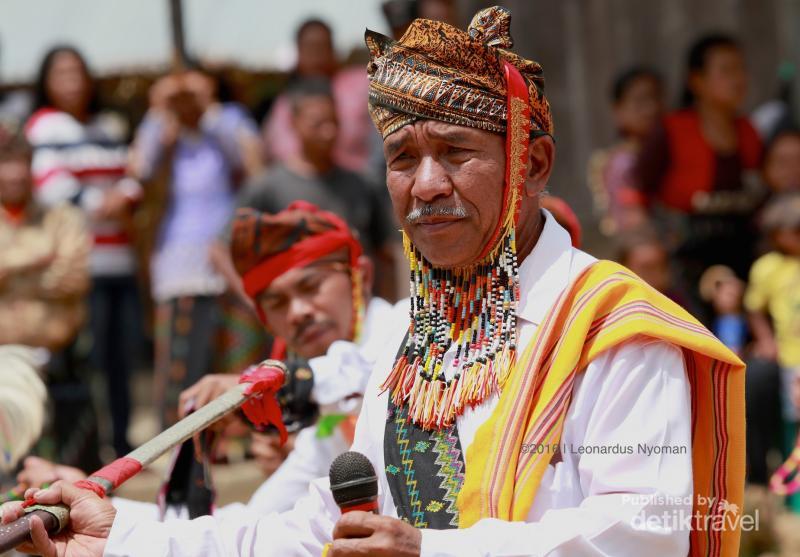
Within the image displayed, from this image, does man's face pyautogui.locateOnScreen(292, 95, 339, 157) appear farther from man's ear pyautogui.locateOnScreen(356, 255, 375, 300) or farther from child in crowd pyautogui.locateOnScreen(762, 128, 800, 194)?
child in crowd pyautogui.locateOnScreen(762, 128, 800, 194)

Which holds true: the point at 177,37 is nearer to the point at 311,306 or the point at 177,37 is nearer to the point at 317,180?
the point at 317,180

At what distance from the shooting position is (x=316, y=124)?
6.67 metres

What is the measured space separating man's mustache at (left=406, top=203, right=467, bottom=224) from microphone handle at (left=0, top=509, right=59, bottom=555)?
1.03 metres

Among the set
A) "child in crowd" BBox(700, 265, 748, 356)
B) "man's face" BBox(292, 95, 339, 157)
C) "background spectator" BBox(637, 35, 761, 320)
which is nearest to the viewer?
"man's face" BBox(292, 95, 339, 157)

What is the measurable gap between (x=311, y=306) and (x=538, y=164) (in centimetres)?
172

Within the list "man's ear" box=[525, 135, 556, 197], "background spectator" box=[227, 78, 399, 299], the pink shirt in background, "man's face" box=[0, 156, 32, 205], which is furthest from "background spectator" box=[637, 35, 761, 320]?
"man's ear" box=[525, 135, 556, 197]

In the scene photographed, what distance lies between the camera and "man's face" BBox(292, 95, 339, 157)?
263 inches

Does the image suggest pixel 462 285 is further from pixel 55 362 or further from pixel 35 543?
pixel 55 362

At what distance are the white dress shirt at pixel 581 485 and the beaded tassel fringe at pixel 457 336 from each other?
40 mm

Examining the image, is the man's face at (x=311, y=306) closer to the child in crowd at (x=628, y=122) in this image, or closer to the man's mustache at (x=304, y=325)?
the man's mustache at (x=304, y=325)

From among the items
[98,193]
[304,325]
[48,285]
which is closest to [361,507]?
[304,325]

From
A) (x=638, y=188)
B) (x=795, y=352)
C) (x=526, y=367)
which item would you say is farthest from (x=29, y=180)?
(x=526, y=367)

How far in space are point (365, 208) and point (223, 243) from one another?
758mm

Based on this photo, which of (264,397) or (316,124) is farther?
(316,124)
